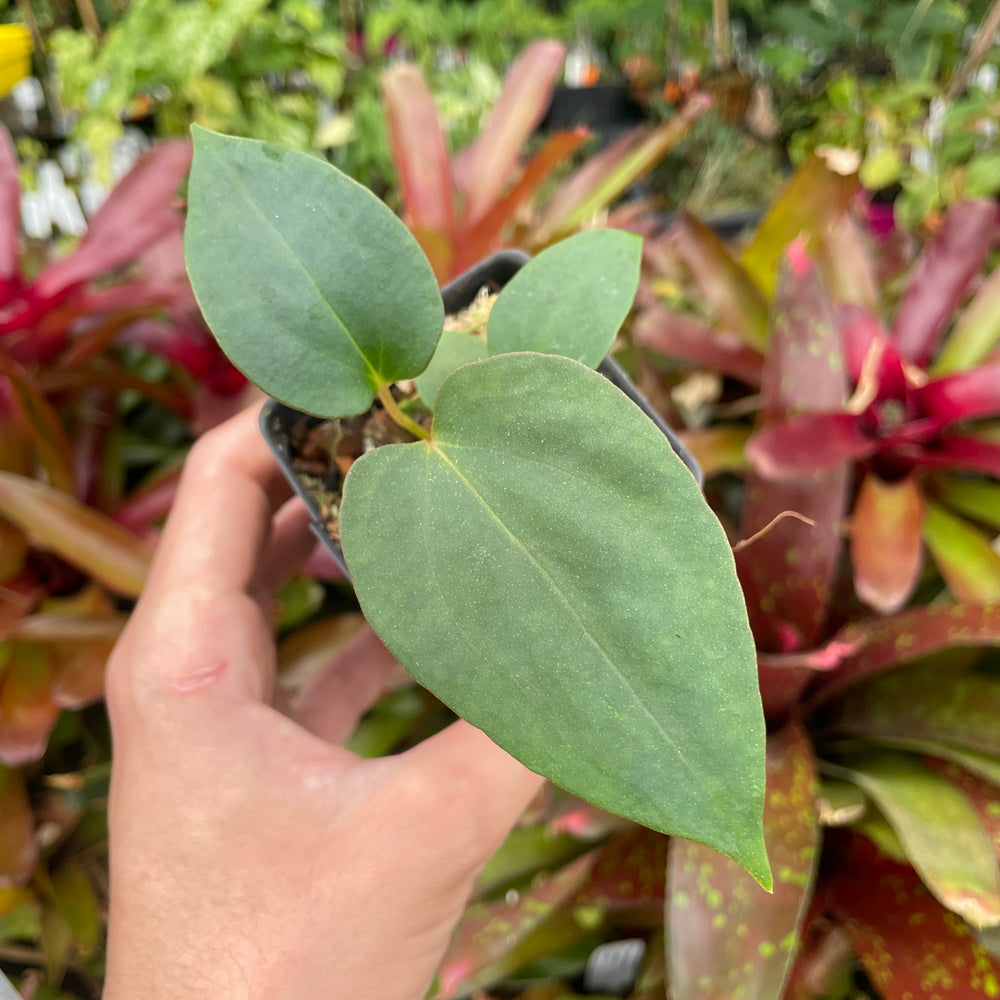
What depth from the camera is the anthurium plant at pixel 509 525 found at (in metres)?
0.20

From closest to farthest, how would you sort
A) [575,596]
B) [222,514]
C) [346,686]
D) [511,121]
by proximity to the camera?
1. [575,596]
2. [222,514]
3. [346,686]
4. [511,121]

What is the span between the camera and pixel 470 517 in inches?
9.4

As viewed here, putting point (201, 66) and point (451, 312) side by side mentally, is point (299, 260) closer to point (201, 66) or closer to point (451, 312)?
point (451, 312)

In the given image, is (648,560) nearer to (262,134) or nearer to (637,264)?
(637,264)

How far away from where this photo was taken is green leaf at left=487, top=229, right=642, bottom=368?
1.06 feet

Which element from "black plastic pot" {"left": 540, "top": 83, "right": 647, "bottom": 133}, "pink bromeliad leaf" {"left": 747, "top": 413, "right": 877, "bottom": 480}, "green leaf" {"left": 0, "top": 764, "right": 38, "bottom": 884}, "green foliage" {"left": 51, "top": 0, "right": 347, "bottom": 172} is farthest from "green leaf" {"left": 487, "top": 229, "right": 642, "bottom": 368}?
"black plastic pot" {"left": 540, "top": 83, "right": 647, "bottom": 133}

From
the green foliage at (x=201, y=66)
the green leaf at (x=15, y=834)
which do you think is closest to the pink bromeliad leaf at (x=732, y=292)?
the green foliage at (x=201, y=66)

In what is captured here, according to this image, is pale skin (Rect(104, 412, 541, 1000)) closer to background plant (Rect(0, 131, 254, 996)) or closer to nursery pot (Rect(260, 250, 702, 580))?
nursery pot (Rect(260, 250, 702, 580))

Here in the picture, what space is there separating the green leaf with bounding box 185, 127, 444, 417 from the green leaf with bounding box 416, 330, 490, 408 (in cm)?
3

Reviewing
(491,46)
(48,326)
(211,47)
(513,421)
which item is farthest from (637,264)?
(491,46)

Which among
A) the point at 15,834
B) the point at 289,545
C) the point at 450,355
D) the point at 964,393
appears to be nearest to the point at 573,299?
the point at 450,355

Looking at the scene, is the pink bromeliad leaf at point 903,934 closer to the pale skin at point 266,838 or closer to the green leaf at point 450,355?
the pale skin at point 266,838

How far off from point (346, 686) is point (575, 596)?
0.39 m

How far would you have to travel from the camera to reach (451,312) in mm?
424
